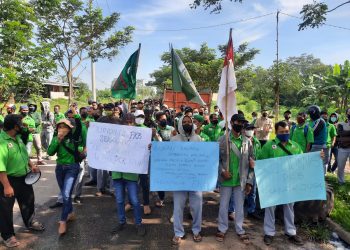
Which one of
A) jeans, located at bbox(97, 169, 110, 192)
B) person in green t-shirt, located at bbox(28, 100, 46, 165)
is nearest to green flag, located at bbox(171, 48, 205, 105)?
jeans, located at bbox(97, 169, 110, 192)

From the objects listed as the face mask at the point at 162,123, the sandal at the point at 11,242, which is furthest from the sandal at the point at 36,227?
the face mask at the point at 162,123

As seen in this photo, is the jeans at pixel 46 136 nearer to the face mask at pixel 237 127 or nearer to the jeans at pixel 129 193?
the jeans at pixel 129 193

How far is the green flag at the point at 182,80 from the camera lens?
4891 mm

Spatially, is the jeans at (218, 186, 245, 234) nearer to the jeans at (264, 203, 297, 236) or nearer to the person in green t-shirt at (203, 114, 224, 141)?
the jeans at (264, 203, 297, 236)

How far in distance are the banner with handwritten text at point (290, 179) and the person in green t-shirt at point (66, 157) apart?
2.81 m

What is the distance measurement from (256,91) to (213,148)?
24287 millimetres

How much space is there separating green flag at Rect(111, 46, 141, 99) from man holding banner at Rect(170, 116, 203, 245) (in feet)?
Result: 5.56

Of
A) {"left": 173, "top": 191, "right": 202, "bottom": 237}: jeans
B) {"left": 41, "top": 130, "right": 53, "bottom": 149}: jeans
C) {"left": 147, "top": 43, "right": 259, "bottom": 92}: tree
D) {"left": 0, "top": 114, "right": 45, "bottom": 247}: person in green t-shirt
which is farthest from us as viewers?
{"left": 147, "top": 43, "right": 259, "bottom": 92}: tree

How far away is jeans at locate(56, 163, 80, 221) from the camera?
453 centimetres

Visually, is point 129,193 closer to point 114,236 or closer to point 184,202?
point 114,236

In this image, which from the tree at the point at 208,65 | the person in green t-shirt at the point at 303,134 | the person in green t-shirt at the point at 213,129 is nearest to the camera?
the person in green t-shirt at the point at 303,134

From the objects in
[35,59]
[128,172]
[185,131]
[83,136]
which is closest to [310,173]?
[185,131]

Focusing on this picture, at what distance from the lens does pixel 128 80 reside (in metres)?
5.61

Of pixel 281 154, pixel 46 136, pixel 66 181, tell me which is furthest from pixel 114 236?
pixel 46 136
